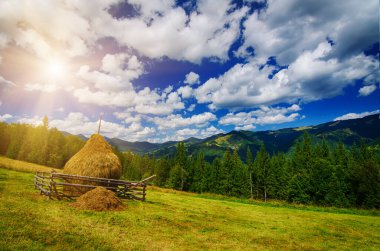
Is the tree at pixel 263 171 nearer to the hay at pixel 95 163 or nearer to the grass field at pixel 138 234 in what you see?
the grass field at pixel 138 234

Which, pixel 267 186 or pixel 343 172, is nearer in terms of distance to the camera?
pixel 343 172

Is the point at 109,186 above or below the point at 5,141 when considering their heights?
below

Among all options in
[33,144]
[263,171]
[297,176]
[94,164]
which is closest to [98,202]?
[94,164]

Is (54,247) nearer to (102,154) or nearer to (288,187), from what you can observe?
(102,154)

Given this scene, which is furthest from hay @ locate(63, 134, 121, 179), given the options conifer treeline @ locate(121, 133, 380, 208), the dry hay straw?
conifer treeline @ locate(121, 133, 380, 208)

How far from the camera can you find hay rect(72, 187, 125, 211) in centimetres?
1415

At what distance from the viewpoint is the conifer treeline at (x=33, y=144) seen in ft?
247

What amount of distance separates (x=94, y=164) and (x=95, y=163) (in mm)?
128

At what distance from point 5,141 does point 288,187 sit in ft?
346

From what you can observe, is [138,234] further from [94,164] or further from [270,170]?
[270,170]

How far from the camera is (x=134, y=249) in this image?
8430mm

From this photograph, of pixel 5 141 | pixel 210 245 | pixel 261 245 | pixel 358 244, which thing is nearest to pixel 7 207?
pixel 210 245

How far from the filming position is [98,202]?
568 inches

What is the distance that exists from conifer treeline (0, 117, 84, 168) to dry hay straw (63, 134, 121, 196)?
70.2 m
